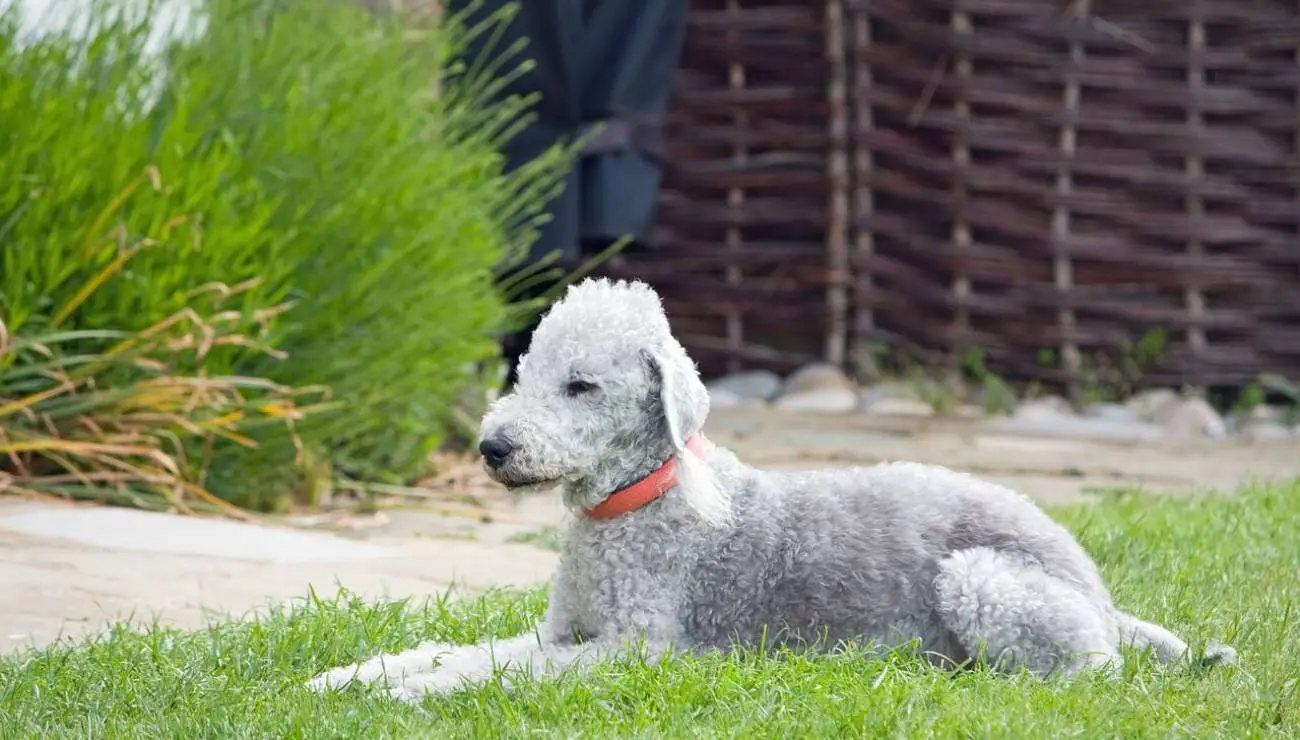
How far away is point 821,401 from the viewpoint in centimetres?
997

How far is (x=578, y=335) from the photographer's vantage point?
3.53 meters

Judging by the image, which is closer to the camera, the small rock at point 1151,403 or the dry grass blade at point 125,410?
the dry grass blade at point 125,410

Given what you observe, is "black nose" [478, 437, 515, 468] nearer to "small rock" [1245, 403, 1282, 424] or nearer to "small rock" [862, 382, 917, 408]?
"small rock" [862, 382, 917, 408]

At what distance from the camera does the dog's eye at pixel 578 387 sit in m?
3.49

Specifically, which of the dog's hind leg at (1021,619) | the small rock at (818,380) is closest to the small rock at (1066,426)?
the small rock at (818,380)

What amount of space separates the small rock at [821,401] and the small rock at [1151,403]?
5.39 feet

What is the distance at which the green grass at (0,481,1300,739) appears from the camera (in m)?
3.02

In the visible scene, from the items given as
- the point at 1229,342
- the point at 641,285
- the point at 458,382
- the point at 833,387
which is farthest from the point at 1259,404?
the point at 641,285

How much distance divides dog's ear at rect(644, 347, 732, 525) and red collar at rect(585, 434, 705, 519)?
0.17 feet

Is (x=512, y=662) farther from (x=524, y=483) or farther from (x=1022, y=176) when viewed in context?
(x=1022, y=176)

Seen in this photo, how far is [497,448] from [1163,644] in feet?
4.89

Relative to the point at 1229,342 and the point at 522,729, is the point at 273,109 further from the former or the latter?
the point at 1229,342

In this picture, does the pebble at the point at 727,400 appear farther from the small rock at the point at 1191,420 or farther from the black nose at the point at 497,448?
the black nose at the point at 497,448

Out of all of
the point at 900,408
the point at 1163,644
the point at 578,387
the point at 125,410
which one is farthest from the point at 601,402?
the point at 900,408
